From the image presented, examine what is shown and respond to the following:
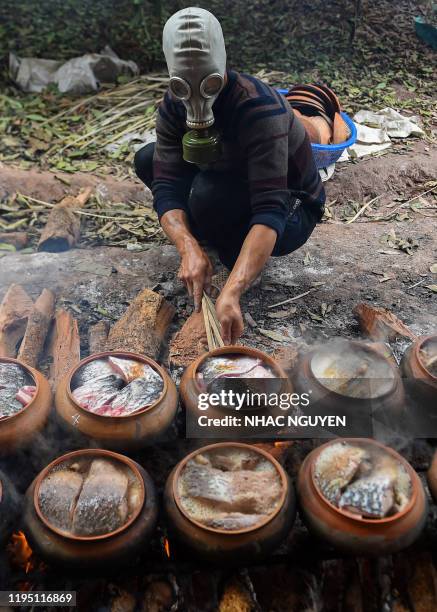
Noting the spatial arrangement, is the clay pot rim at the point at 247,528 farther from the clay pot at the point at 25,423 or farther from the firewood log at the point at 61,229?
the firewood log at the point at 61,229

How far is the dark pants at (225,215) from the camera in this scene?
382 cm

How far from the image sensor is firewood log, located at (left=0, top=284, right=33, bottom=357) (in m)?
3.43

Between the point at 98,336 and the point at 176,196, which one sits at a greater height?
the point at 176,196

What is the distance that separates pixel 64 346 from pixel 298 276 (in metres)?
2.16

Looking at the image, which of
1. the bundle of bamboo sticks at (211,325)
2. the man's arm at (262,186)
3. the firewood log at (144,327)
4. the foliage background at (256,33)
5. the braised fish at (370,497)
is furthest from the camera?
the foliage background at (256,33)

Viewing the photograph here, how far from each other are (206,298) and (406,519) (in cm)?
164

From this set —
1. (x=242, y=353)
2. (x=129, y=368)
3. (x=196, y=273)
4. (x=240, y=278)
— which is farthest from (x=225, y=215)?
(x=129, y=368)

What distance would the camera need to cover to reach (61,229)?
494cm

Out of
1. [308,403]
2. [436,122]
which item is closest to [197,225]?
[308,403]

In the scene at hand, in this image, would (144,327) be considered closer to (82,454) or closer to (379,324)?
(82,454)

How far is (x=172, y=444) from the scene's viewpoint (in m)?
2.48

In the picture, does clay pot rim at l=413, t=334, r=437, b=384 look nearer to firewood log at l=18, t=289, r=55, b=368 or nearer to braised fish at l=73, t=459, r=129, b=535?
braised fish at l=73, t=459, r=129, b=535

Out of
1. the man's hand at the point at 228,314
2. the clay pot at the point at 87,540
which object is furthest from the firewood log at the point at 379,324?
the clay pot at the point at 87,540

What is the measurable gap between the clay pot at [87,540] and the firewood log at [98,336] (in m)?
1.39
